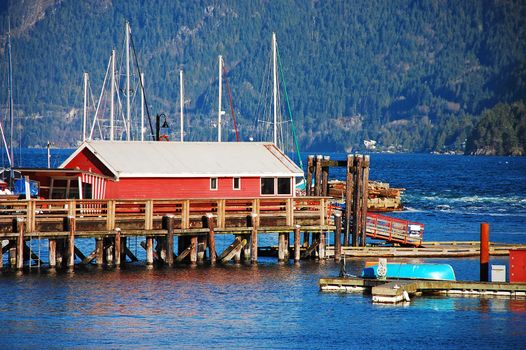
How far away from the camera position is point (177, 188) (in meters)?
60.9

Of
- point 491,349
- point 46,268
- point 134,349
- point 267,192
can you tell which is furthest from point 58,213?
point 491,349

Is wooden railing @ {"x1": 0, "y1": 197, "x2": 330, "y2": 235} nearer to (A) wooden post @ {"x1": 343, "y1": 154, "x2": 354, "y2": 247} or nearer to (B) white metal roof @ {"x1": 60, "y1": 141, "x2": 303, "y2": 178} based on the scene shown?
(B) white metal roof @ {"x1": 60, "y1": 141, "x2": 303, "y2": 178}

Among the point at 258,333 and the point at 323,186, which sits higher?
the point at 323,186

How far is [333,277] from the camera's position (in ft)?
177

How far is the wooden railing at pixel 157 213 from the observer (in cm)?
5562

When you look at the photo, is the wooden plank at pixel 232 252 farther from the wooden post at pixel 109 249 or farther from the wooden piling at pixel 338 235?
the wooden post at pixel 109 249

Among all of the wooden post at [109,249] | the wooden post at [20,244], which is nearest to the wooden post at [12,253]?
the wooden post at [20,244]

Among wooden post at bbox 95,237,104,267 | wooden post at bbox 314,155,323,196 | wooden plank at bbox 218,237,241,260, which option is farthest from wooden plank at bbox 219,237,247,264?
wooden post at bbox 314,155,323,196

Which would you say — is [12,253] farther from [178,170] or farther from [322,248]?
[322,248]

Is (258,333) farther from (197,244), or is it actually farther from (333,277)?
(197,244)

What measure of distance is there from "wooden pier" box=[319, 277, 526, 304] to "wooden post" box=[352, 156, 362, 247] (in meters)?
10.7

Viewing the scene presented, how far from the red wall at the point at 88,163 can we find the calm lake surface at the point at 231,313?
456 centimetres

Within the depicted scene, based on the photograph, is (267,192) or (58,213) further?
(267,192)

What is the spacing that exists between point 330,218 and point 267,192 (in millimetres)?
3389
